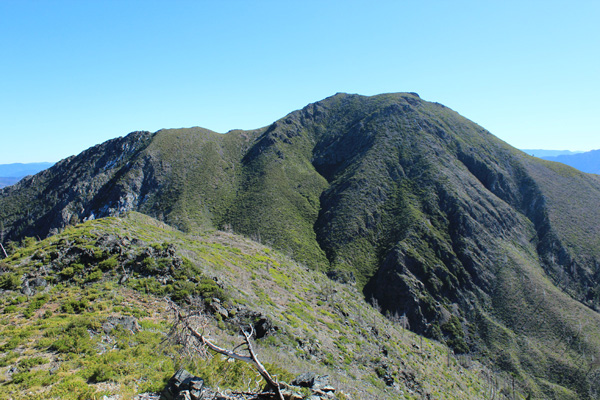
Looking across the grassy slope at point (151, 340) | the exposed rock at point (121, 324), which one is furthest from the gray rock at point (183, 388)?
the exposed rock at point (121, 324)

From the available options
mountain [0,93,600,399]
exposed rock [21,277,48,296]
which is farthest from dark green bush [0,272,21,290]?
mountain [0,93,600,399]

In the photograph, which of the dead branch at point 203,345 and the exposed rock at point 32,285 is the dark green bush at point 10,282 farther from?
the dead branch at point 203,345

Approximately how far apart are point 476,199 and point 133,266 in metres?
126

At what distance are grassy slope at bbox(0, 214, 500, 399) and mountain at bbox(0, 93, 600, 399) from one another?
1880 inches

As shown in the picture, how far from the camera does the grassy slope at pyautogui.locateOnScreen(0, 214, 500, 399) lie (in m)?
12.0

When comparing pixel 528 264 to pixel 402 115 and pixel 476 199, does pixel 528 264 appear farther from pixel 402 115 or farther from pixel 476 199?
pixel 402 115

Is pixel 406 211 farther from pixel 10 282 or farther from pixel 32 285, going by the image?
pixel 10 282

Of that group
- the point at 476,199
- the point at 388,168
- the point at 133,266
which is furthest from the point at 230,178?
the point at 133,266

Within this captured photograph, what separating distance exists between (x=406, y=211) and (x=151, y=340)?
4132 inches

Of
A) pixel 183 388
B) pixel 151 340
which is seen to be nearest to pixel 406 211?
pixel 151 340

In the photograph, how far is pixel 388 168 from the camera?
422 feet

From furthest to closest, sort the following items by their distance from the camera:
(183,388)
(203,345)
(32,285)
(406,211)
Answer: (406,211) < (32,285) < (183,388) < (203,345)

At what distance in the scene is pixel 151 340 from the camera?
1521cm

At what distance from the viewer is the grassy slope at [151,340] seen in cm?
1197
